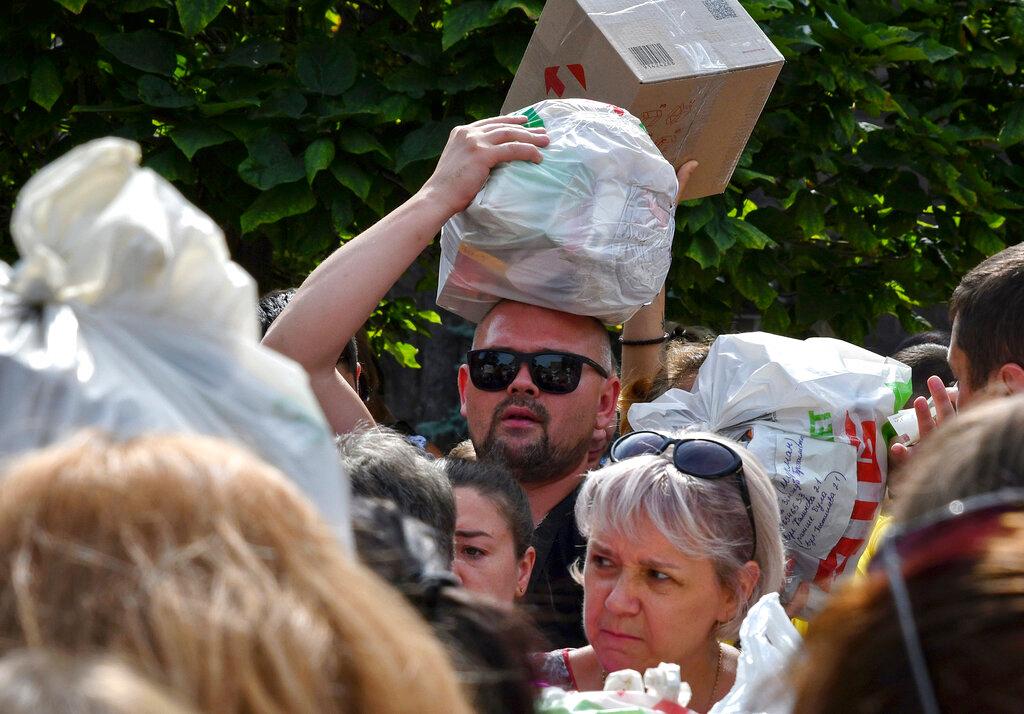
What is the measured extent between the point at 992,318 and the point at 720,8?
1137mm

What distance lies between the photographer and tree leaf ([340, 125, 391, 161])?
368 centimetres

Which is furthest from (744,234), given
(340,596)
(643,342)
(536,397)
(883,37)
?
(340,596)

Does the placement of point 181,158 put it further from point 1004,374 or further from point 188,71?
point 1004,374

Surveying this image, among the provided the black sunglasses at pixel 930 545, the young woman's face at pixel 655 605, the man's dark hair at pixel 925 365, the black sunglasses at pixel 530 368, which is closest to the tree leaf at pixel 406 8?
the black sunglasses at pixel 530 368

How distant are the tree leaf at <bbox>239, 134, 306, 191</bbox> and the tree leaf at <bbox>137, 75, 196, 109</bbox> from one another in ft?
0.80

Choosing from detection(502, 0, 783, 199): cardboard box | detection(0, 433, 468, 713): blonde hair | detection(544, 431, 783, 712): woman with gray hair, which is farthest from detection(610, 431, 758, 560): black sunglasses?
detection(0, 433, 468, 713): blonde hair

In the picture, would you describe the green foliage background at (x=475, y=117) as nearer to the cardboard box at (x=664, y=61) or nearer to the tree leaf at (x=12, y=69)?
the tree leaf at (x=12, y=69)

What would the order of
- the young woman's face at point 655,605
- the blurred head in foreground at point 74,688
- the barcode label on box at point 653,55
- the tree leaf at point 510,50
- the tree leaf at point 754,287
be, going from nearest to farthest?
the blurred head in foreground at point 74,688, the young woman's face at point 655,605, the barcode label on box at point 653,55, the tree leaf at point 510,50, the tree leaf at point 754,287

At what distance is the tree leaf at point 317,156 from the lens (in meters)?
3.54

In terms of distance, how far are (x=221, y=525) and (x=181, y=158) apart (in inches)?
121

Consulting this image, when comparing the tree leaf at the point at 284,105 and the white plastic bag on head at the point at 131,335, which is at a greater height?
the white plastic bag on head at the point at 131,335

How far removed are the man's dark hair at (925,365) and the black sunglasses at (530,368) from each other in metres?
1.08

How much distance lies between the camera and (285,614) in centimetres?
72

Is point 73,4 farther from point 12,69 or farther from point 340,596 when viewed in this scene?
point 340,596
